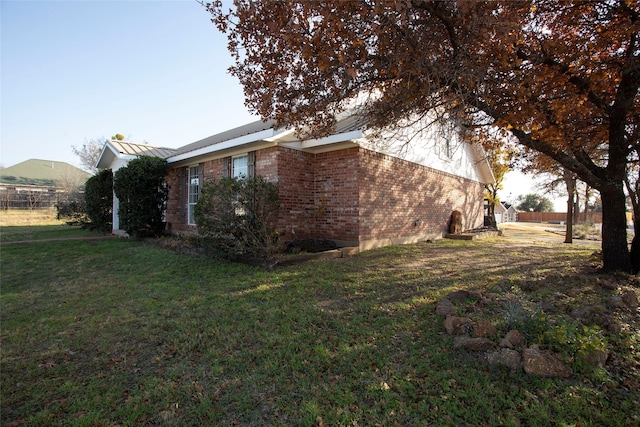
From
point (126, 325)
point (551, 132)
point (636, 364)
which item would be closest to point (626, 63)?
point (551, 132)

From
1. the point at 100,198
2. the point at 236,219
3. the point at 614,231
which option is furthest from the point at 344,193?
the point at 100,198

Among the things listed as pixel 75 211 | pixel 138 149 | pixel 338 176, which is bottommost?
pixel 75 211

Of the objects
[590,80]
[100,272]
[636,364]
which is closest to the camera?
[636,364]

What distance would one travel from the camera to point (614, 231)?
578cm

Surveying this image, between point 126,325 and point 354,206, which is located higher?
point 354,206

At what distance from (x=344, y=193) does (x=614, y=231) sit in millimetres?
5681

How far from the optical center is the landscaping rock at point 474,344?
2.98 meters

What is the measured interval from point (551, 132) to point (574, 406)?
393 cm

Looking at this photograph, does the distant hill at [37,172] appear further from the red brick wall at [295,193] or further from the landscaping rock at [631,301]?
the landscaping rock at [631,301]

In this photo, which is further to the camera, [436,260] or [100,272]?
[436,260]

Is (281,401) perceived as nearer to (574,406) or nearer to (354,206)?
(574,406)

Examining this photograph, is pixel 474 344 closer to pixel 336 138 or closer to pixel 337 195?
pixel 336 138

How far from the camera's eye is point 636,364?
2.69m

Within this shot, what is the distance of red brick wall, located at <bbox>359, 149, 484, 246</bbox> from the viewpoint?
885 centimetres
